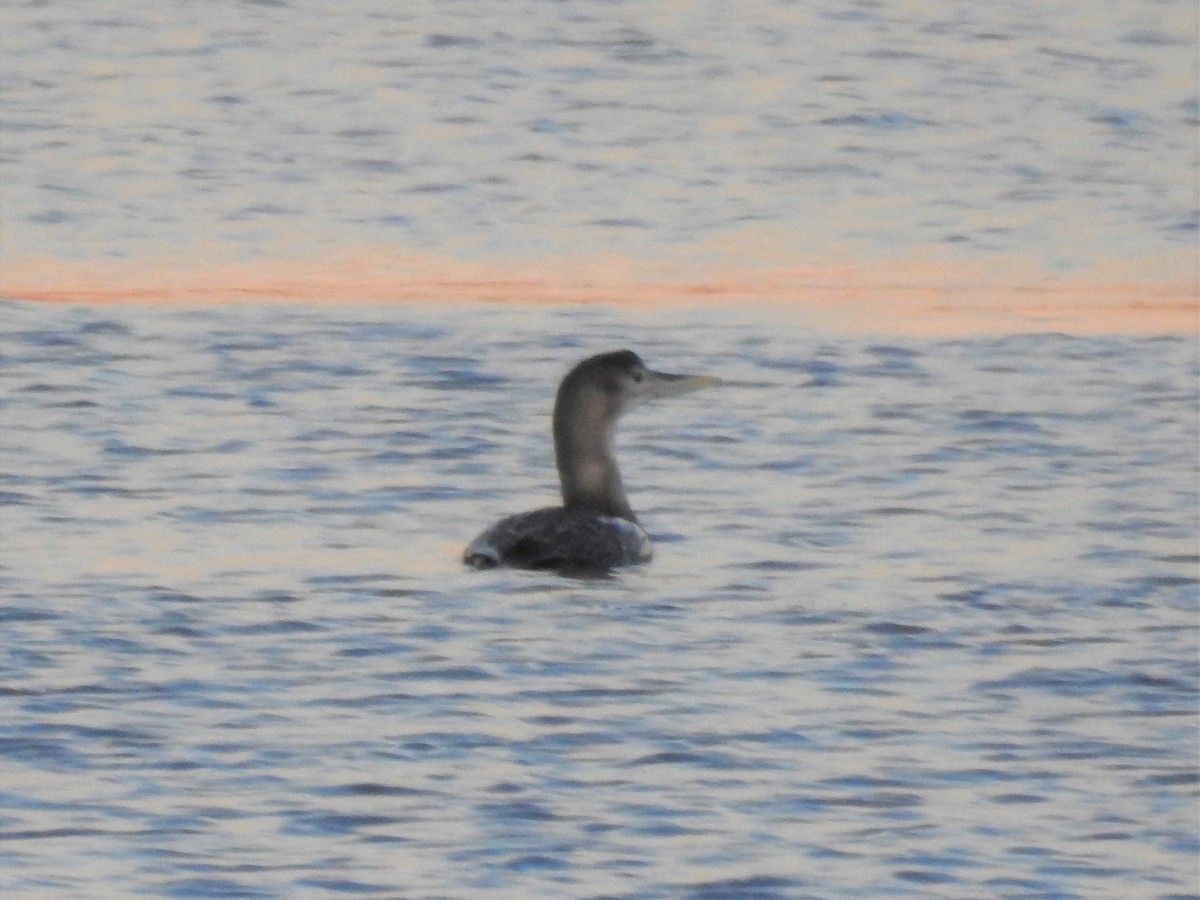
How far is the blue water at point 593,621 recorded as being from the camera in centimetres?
750

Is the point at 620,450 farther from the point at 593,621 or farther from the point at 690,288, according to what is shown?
the point at 593,621

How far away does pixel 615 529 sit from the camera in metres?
11.0

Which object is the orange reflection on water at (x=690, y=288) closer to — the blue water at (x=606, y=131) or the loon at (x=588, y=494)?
the blue water at (x=606, y=131)

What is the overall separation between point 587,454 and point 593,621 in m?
1.83

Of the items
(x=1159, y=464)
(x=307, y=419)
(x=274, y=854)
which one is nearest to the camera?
(x=274, y=854)

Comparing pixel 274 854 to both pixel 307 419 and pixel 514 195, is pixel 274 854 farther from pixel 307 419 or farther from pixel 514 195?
pixel 514 195

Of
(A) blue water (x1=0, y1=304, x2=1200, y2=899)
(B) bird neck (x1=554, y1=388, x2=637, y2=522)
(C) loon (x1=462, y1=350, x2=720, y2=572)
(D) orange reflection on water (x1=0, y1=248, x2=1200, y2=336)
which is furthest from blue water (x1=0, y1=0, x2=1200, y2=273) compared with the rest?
(B) bird neck (x1=554, y1=388, x2=637, y2=522)

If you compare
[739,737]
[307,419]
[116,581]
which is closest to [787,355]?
[307,419]

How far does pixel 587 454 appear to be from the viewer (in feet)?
38.4

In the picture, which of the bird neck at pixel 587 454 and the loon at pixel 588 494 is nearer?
the loon at pixel 588 494

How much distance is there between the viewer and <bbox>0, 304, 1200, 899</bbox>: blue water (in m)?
7.50

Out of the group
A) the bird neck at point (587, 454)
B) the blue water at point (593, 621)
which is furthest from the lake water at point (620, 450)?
the bird neck at point (587, 454)

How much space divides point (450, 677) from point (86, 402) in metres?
4.69

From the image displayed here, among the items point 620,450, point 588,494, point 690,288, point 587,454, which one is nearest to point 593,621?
point 588,494
